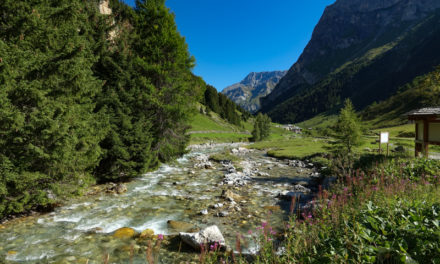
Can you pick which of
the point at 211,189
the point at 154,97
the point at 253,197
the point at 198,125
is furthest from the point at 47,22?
the point at 198,125

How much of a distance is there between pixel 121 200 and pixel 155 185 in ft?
11.2

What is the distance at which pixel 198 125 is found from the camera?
9225cm

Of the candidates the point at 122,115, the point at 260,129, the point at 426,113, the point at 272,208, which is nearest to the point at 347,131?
the point at 426,113

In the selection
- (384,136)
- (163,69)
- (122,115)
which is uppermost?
(163,69)

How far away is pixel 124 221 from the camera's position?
852 cm

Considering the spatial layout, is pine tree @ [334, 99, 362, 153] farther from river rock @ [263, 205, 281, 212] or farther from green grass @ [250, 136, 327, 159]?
river rock @ [263, 205, 281, 212]

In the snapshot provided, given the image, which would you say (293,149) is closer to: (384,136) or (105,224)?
(384,136)

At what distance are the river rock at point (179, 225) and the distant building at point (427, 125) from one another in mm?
16720

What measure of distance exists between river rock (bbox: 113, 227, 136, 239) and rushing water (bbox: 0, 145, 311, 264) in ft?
0.67

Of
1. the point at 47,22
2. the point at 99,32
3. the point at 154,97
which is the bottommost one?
the point at 154,97

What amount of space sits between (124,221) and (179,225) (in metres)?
2.33

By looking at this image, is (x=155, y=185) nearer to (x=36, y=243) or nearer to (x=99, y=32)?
(x=36, y=243)

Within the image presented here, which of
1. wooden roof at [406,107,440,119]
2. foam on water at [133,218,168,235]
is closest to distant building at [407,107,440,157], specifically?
wooden roof at [406,107,440,119]

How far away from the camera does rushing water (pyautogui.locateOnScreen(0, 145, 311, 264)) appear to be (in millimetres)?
6156
